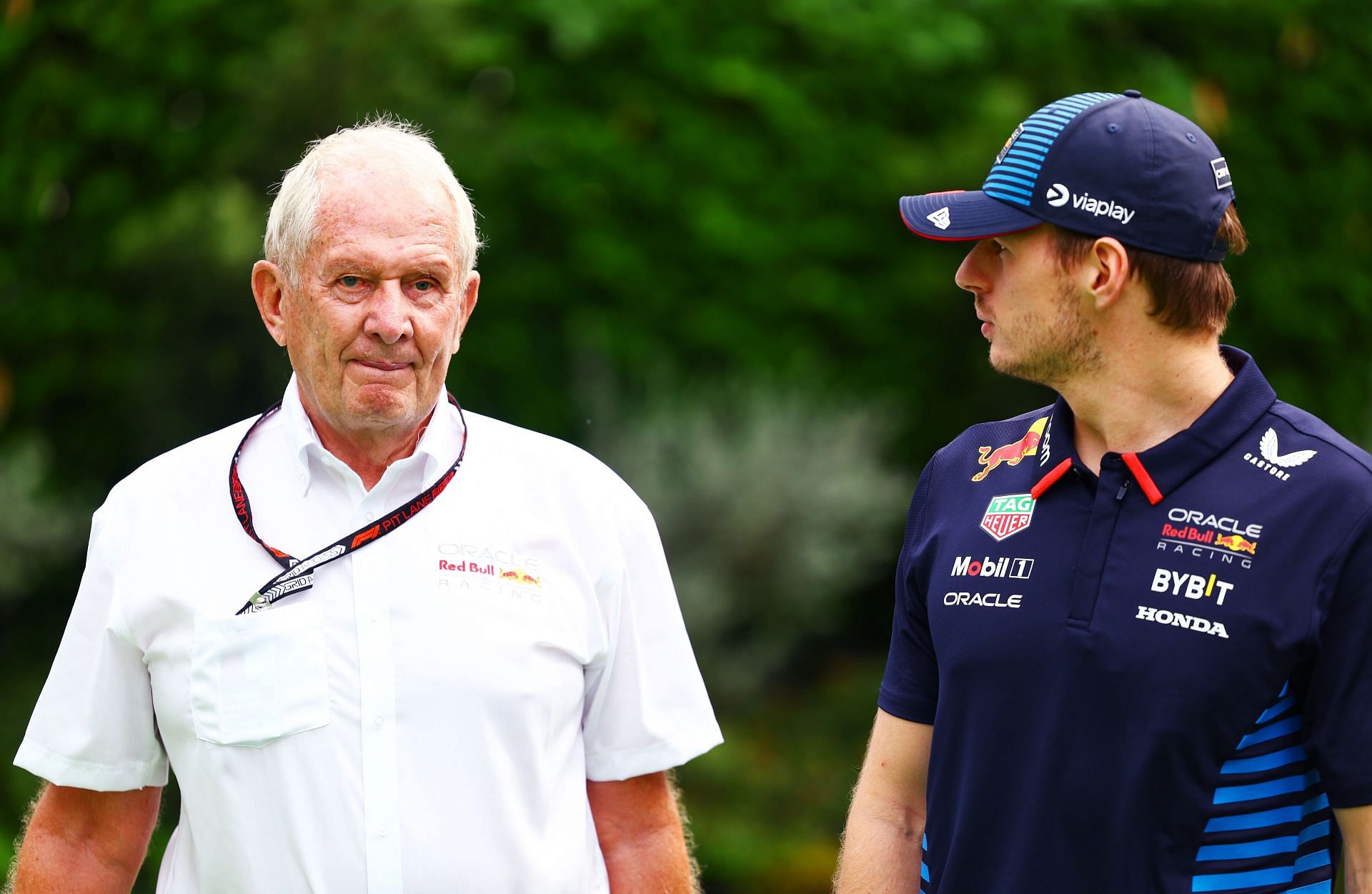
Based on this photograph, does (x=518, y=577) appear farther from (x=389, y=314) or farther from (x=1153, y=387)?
(x=1153, y=387)

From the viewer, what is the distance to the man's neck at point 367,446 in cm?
291

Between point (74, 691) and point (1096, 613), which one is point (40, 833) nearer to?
point (74, 691)

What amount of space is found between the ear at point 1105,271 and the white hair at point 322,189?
46.0 inches

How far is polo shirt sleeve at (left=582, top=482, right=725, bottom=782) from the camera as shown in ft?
9.61

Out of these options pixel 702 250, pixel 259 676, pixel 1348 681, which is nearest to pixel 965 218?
pixel 1348 681

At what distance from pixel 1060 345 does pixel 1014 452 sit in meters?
0.27

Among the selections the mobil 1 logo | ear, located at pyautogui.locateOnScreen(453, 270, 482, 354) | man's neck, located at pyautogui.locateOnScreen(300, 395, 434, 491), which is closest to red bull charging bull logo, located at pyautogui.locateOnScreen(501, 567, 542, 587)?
man's neck, located at pyautogui.locateOnScreen(300, 395, 434, 491)

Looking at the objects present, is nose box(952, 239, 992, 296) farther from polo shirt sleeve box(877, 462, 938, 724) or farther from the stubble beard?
polo shirt sleeve box(877, 462, 938, 724)

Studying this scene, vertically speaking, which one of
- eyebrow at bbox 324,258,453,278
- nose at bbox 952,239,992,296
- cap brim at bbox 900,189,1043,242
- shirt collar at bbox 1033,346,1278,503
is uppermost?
cap brim at bbox 900,189,1043,242

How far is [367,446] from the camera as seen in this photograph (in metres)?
2.92

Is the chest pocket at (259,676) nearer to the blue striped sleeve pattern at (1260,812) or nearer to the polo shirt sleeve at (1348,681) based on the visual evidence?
the blue striped sleeve pattern at (1260,812)

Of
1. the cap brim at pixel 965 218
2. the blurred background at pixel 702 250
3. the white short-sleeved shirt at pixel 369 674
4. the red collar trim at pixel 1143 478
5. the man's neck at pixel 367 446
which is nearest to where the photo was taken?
the red collar trim at pixel 1143 478

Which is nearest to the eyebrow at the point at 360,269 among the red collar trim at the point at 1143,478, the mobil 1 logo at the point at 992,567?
the mobil 1 logo at the point at 992,567

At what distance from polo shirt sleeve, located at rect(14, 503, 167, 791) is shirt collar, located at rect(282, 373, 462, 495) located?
339 millimetres
